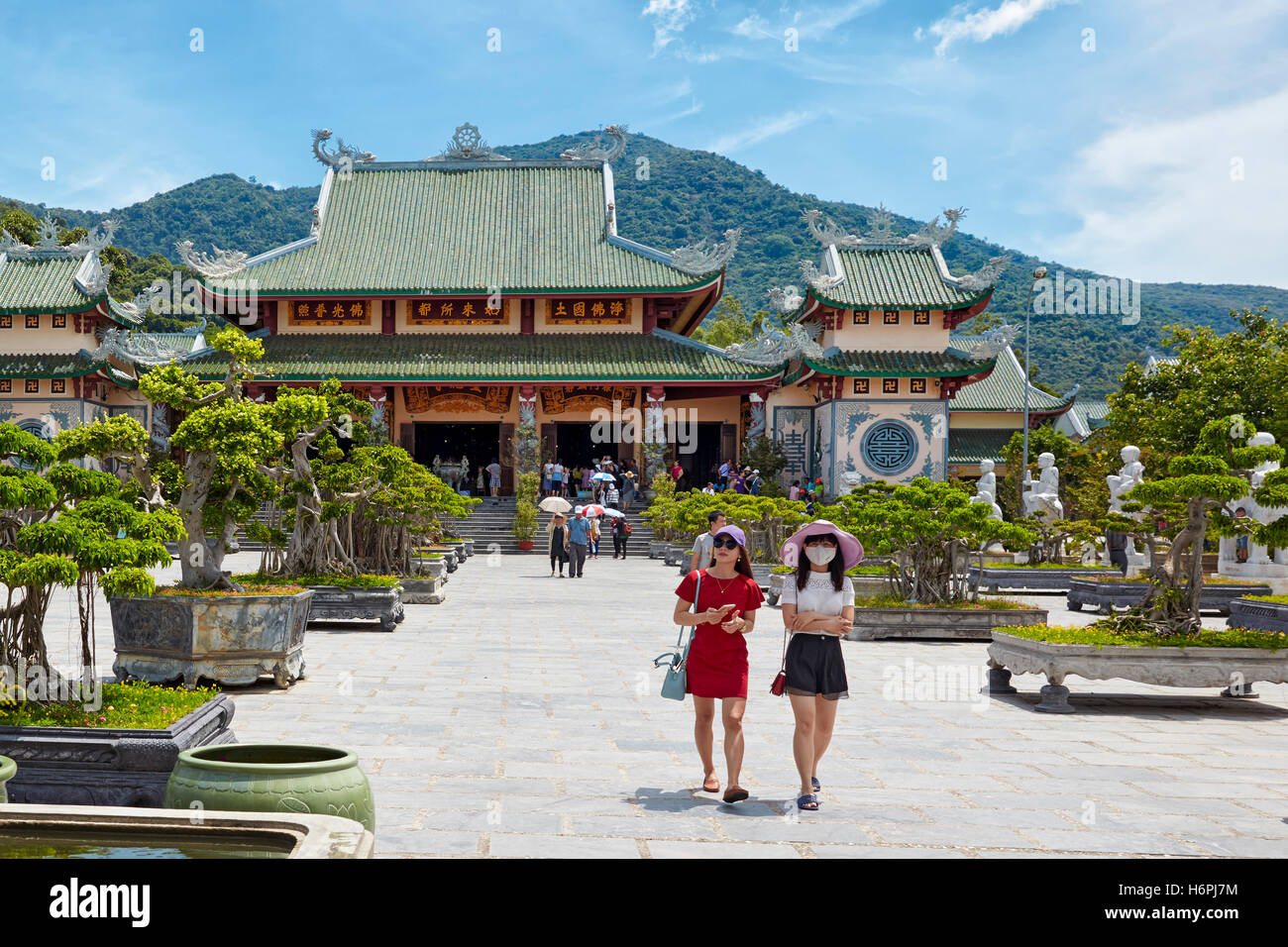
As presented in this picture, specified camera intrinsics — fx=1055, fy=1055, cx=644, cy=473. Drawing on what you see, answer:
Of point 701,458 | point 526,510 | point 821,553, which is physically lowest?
point 526,510

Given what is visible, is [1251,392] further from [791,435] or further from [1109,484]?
[791,435]

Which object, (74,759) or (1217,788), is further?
(1217,788)

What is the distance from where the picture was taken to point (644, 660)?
423 inches

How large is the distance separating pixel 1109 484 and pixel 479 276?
1846cm

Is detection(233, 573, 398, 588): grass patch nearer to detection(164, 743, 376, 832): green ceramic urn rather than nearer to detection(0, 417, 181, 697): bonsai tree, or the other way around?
detection(0, 417, 181, 697): bonsai tree

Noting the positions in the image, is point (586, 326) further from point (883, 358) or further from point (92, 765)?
point (92, 765)

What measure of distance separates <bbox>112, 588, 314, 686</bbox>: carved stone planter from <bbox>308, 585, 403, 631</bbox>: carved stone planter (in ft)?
12.8

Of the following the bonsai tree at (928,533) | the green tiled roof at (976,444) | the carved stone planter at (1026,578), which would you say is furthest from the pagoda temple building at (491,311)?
the bonsai tree at (928,533)

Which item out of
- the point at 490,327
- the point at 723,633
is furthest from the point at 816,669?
the point at 490,327

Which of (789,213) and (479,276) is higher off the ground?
(789,213)

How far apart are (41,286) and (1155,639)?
32201 mm

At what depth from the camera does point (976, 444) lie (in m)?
40.6

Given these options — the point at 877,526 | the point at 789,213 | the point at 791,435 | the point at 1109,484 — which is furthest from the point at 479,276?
the point at 789,213

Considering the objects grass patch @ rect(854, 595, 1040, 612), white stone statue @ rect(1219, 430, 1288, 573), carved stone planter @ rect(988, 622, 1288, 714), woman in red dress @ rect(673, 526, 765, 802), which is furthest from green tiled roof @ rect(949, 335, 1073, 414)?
woman in red dress @ rect(673, 526, 765, 802)
